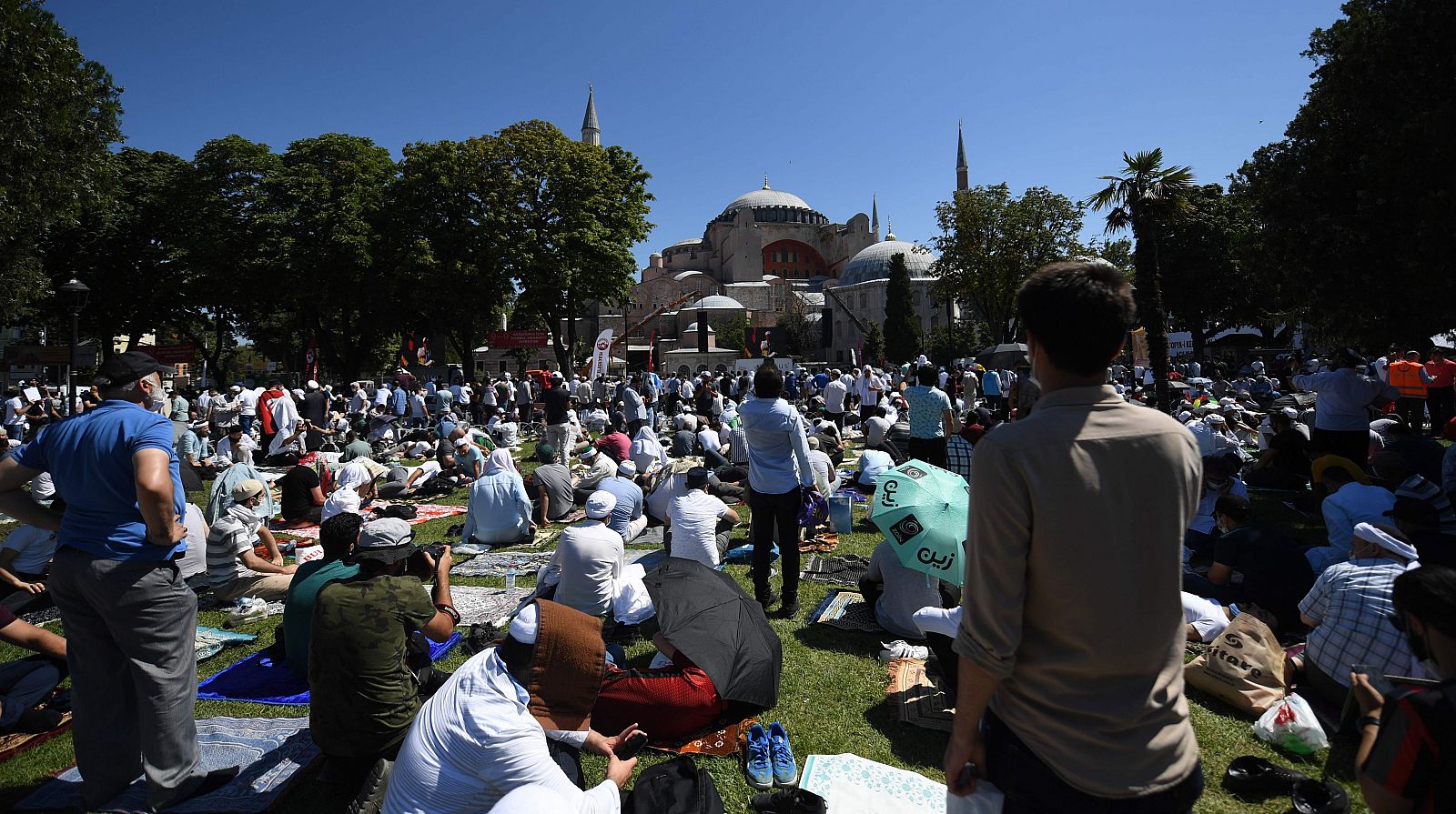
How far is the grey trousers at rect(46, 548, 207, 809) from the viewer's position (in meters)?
2.94

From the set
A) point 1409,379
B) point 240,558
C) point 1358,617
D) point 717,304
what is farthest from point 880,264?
point 1358,617

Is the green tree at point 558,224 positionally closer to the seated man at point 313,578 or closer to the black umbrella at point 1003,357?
the black umbrella at point 1003,357

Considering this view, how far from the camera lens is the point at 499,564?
7047mm

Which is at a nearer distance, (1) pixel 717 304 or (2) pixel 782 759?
(2) pixel 782 759

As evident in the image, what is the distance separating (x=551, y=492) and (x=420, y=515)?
2.19 m

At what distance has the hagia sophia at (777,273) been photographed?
65125mm

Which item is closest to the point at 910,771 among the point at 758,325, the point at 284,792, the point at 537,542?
the point at 284,792

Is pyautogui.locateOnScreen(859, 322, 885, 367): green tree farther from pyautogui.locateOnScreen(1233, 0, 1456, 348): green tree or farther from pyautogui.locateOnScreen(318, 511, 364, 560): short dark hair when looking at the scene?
pyautogui.locateOnScreen(318, 511, 364, 560): short dark hair

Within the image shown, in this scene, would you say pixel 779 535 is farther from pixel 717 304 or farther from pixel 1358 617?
pixel 717 304

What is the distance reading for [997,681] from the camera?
1475 mm

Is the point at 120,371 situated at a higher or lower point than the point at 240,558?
higher

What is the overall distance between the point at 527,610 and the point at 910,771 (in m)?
1.99

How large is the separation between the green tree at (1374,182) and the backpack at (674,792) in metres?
9.10

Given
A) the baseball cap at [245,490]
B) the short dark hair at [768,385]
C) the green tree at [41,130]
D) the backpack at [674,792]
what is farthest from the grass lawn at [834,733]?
the green tree at [41,130]
